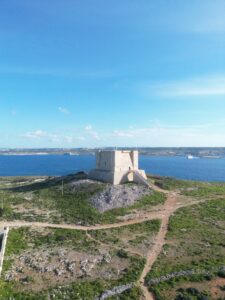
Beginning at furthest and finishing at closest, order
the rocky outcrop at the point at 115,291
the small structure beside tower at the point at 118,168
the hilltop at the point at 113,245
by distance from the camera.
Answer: the small structure beside tower at the point at 118,168 < the hilltop at the point at 113,245 < the rocky outcrop at the point at 115,291

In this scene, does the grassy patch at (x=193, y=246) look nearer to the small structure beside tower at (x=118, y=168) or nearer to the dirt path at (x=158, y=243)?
the dirt path at (x=158, y=243)

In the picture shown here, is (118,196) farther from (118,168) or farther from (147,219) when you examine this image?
(118,168)

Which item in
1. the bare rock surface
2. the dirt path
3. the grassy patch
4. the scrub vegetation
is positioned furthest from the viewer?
the bare rock surface

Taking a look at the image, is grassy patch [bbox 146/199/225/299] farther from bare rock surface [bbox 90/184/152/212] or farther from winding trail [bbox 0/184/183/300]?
bare rock surface [bbox 90/184/152/212]

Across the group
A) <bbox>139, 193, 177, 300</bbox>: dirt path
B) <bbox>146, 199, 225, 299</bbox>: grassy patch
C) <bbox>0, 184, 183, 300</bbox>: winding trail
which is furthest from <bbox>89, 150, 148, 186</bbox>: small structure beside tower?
<bbox>146, 199, 225, 299</bbox>: grassy patch

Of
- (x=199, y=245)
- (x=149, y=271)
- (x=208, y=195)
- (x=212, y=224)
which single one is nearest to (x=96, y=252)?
(x=149, y=271)

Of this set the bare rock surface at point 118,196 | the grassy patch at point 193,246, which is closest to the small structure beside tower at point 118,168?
the bare rock surface at point 118,196
